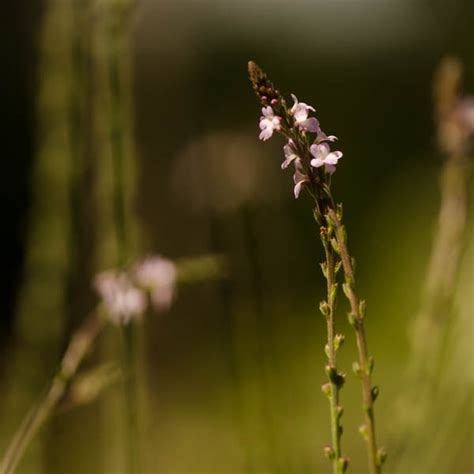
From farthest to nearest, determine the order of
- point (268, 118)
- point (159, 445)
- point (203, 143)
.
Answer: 1. point (159, 445)
2. point (203, 143)
3. point (268, 118)

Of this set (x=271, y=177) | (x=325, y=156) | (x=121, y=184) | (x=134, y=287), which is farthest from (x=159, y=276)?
(x=271, y=177)

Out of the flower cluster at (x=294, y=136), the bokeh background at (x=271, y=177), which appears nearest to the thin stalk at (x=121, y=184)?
the flower cluster at (x=294, y=136)

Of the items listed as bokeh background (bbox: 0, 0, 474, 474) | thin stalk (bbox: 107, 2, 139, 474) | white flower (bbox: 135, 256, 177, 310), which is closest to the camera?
thin stalk (bbox: 107, 2, 139, 474)

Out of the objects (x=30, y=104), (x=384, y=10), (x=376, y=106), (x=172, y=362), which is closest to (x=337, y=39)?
(x=376, y=106)

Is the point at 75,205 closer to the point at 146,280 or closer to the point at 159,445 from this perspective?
the point at 146,280

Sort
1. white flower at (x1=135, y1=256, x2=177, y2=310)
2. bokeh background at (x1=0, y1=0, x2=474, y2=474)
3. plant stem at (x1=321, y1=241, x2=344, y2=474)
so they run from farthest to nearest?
bokeh background at (x1=0, y1=0, x2=474, y2=474) < white flower at (x1=135, y1=256, x2=177, y2=310) < plant stem at (x1=321, y1=241, x2=344, y2=474)

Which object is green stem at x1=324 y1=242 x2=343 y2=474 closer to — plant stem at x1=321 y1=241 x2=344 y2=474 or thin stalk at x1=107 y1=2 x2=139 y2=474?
plant stem at x1=321 y1=241 x2=344 y2=474

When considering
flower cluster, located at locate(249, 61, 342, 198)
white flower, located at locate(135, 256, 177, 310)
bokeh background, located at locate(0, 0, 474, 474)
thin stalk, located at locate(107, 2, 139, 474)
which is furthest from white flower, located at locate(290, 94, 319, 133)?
bokeh background, located at locate(0, 0, 474, 474)
